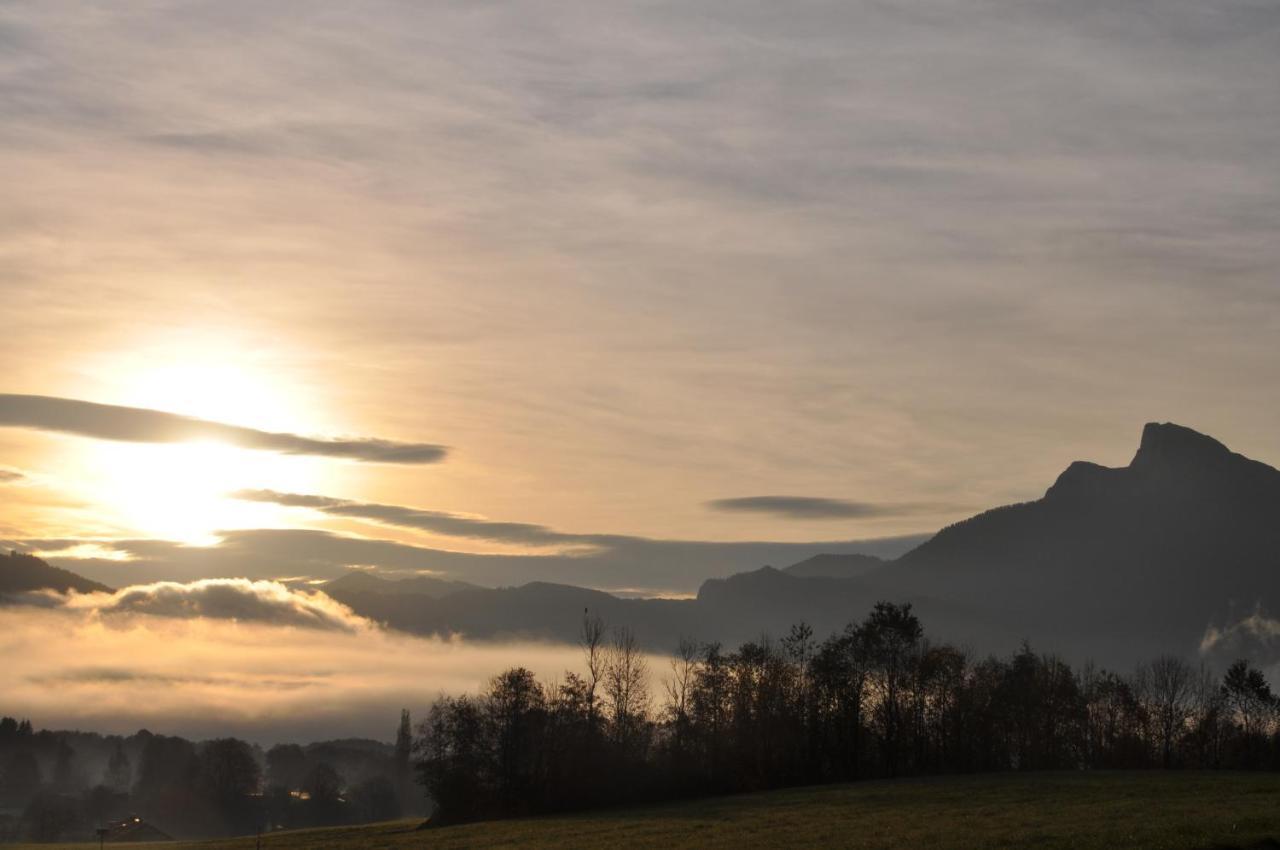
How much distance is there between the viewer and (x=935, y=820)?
8019 cm

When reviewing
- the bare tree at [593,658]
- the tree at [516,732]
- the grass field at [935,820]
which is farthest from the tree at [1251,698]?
the tree at [516,732]

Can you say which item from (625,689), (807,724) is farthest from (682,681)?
(807,724)

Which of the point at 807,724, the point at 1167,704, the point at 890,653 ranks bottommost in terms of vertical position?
the point at 807,724

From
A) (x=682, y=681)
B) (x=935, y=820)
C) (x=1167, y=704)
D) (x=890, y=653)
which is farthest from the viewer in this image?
(x=682, y=681)

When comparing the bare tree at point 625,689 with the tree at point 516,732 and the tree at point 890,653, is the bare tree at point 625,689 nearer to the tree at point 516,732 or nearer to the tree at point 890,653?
the tree at point 516,732

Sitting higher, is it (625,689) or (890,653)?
(890,653)

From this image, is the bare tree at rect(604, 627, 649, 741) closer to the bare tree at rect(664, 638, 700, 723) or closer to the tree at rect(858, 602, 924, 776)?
the bare tree at rect(664, 638, 700, 723)

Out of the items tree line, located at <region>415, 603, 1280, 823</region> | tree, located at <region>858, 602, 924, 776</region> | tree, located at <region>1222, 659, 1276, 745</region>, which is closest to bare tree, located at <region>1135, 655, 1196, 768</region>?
tree line, located at <region>415, 603, 1280, 823</region>

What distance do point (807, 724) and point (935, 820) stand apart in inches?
2744

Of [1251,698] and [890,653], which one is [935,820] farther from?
[1251,698]

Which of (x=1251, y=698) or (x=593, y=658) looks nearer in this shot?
(x=1251, y=698)

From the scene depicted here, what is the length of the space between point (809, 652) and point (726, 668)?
11.0 meters

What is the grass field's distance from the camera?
64438mm

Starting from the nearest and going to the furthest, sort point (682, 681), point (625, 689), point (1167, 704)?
point (625, 689) → point (1167, 704) → point (682, 681)
